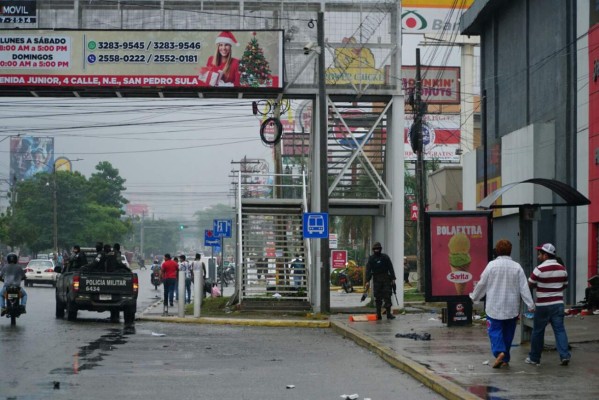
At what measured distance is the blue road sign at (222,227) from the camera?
37.4 m

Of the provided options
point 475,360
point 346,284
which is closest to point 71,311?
point 475,360

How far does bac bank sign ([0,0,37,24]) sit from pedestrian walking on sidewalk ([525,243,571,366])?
797 inches

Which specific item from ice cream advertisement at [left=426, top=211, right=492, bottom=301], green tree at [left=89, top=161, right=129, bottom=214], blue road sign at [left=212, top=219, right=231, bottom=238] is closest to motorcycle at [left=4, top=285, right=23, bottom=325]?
ice cream advertisement at [left=426, top=211, right=492, bottom=301]

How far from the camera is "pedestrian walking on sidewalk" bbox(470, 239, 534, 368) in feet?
47.1

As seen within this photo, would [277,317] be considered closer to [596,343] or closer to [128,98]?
[128,98]

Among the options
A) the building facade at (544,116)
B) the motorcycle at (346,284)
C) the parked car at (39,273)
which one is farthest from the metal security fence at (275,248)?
the parked car at (39,273)

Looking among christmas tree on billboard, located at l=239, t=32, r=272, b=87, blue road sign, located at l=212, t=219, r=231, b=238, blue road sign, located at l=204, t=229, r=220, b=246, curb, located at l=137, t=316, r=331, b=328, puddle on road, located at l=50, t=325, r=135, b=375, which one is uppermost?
christmas tree on billboard, located at l=239, t=32, r=272, b=87

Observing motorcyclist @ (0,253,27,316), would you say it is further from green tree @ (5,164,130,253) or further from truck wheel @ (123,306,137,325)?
green tree @ (5,164,130,253)

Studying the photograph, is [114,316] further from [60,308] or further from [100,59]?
[100,59]

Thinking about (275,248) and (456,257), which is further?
(275,248)

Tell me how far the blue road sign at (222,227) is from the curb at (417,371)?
16.2 metres

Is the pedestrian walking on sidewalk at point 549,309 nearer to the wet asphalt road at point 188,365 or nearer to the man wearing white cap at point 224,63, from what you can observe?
the wet asphalt road at point 188,365

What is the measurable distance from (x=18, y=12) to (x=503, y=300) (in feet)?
67.9

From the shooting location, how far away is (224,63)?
101ft
